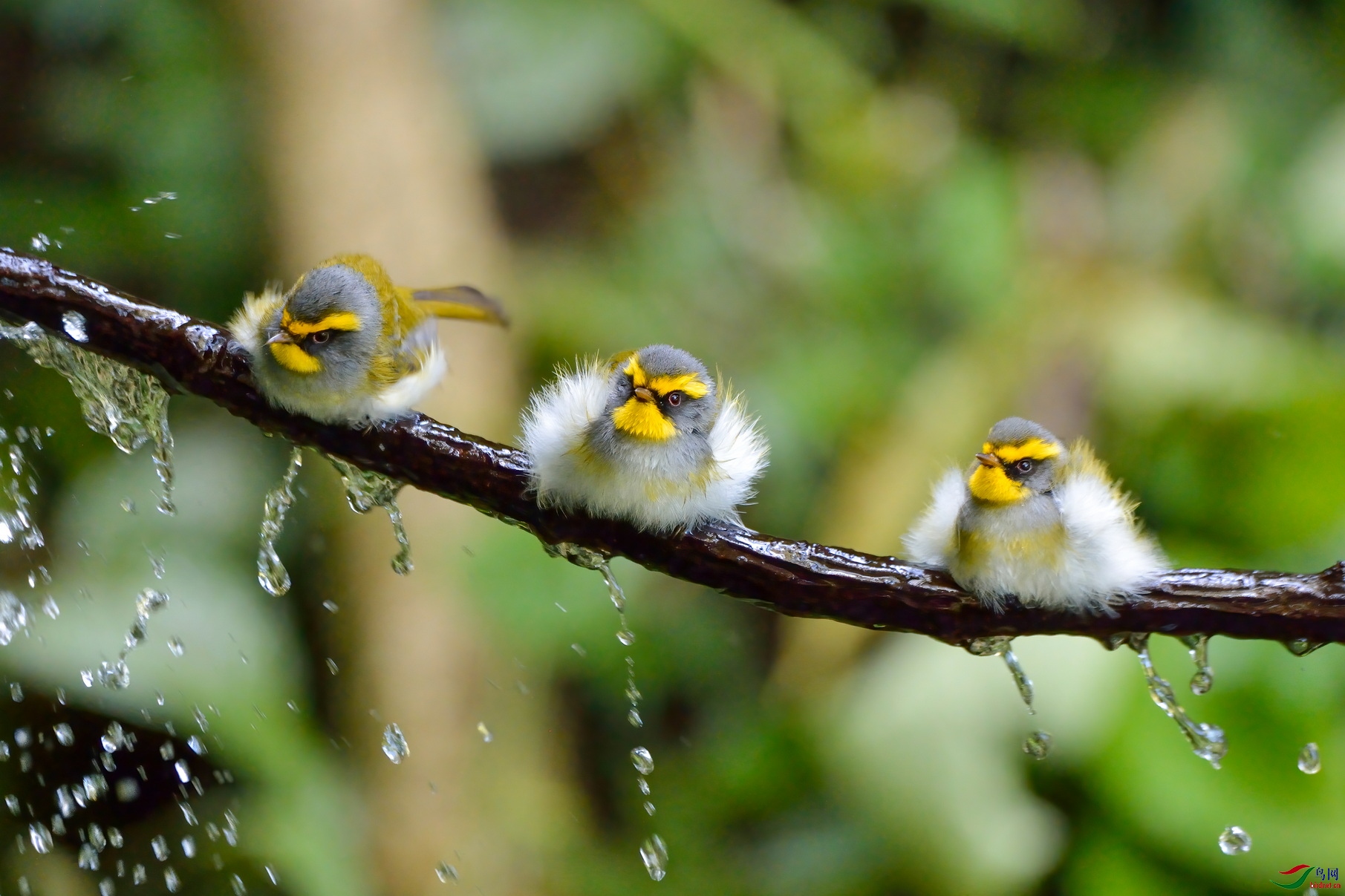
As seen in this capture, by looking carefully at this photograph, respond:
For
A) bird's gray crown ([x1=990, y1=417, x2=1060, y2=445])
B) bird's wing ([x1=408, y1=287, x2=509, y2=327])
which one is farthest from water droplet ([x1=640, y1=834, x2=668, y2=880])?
bird's gray crown ([x1=990, y1=417, x2=1060, y2=445])

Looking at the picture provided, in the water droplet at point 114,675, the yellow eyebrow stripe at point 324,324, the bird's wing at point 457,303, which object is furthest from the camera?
Answer: the water droplet at point 114,675

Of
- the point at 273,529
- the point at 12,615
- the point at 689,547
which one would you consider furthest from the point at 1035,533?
the point at 12,615

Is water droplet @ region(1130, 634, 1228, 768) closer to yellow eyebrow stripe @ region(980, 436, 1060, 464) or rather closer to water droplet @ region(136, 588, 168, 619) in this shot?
yellow eyebrow stripe @ region(980, 436, 1060, 464)

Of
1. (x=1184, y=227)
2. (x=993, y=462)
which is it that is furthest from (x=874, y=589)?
(x=1184, y=227)

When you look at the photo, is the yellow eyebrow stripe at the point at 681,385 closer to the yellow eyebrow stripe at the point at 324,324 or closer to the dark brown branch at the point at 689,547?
the dark brown branch at the point at 689,547

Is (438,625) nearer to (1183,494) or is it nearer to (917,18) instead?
(1183,494)

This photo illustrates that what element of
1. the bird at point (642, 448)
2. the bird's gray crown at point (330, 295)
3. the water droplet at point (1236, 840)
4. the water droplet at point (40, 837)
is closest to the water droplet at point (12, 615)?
the water droplet at point (40, 837)

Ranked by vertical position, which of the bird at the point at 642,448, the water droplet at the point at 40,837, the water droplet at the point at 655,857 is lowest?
the water droplet at the point at 40,837

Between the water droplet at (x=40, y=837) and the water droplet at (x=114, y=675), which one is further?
the water droplet at (x=40, y=837)
